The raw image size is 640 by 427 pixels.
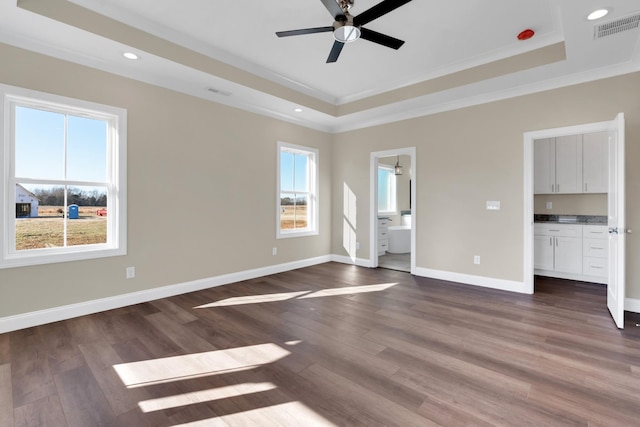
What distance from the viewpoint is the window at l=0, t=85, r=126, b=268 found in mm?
2816

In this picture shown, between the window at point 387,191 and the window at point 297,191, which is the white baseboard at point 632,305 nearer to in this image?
the window at point 297,191

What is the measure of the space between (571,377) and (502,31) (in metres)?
3.25

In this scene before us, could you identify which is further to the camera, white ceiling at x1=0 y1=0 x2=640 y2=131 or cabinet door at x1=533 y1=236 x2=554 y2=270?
cabinet door at x1=533 y1=236 x2=554 y2=270

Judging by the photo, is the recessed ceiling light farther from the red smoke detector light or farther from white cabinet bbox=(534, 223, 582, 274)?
white cabinet bbox=(534, 223, 582, 274)

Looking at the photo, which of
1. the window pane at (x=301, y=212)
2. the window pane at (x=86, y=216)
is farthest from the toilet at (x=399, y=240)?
the window pane at (x=86, y=216)

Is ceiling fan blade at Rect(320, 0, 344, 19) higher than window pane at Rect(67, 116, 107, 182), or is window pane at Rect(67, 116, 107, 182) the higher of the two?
ceiling fan blade at Rect(320, 0, 344, 19)

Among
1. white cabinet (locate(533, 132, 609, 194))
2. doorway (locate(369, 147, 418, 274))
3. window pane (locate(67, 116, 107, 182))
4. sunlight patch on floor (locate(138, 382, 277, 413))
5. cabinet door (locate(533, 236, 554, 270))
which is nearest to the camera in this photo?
sunlight patch on floor (locate(138, 382, 277, 413))

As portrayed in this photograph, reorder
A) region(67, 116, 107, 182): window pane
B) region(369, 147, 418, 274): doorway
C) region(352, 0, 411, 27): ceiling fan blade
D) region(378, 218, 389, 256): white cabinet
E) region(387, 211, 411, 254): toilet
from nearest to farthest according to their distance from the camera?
1. region(352, 0, 411, 27): ceiling fan blade
2. region(67, 116, 107, 182): window pane
3. region(369, 147, 418, 274): doorway
4. region(378, 218, 389, 256): white cabinet
5. region(387, 211, 411, 254): toilet

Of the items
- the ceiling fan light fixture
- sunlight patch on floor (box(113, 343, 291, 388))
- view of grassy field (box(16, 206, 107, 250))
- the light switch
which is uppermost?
the ceiling fan light fixture

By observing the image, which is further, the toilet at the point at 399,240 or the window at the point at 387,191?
the window at the point at 387,191

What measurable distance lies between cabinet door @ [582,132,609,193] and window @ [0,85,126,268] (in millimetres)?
6473

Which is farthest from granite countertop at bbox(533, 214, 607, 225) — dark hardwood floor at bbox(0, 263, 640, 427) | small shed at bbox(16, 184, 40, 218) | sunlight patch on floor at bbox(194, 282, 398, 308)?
small shed at bbox(16, 184, 40, 218)

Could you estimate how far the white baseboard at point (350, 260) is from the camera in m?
5.69

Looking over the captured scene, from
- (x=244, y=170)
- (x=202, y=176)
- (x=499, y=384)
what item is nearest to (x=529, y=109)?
(x=499, y=384)
